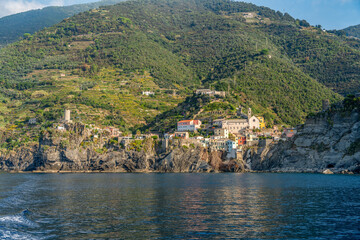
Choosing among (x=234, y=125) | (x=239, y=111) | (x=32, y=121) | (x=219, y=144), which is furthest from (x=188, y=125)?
(x=32, y=121)

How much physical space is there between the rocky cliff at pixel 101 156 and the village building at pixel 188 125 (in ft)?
53.5

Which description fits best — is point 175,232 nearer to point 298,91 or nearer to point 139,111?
point 139,111

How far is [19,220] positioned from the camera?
38656mm

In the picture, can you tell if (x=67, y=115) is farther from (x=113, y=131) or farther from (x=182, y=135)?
(x=182, y=135)

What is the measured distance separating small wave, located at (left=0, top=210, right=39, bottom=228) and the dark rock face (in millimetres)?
80930

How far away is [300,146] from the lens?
374 ft

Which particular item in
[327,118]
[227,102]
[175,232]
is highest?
[227,102]

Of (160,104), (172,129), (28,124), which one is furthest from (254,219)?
(160,104)

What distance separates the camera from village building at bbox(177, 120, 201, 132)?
14038 cm

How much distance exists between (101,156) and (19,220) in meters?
91.1

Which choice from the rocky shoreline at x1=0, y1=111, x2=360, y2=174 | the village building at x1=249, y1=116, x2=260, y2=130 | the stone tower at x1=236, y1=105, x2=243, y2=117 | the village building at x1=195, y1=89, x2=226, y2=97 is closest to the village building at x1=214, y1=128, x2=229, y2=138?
the rocky shoreline at x1=0, y1=111, x2=360, y2=174

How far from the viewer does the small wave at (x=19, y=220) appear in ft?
122

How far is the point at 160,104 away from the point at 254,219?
14715cm

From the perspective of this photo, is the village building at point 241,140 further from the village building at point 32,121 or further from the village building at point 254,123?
the village building at point 32,121
